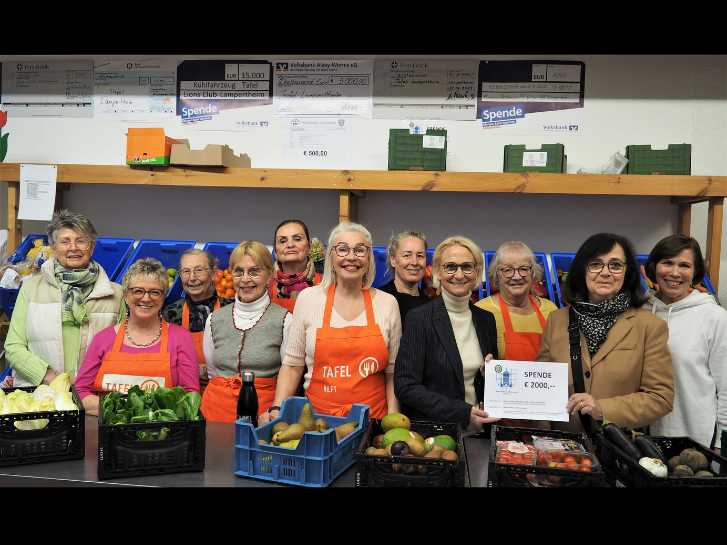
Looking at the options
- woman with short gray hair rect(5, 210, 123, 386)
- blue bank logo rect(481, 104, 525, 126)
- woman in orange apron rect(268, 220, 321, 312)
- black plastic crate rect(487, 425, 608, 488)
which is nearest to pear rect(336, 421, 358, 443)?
black plastic crate rect(487, 425, 608, 488)

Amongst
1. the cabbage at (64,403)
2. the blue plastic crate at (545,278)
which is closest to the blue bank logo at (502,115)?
the blue plastic crate at (545,278)

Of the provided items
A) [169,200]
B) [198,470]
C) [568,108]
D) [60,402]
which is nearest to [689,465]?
[198,470]

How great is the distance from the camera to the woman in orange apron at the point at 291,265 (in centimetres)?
330

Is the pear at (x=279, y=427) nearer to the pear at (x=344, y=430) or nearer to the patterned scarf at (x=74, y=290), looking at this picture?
the pear at (x=344, y=430)

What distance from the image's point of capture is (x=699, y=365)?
2.74 meters

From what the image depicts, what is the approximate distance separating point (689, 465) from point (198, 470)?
136 centimetres

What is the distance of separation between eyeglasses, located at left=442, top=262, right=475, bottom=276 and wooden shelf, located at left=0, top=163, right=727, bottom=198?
1.40m

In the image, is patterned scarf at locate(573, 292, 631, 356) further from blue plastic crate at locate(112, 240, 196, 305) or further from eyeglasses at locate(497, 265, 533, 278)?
blue plastic crate at locate(112, 240, 196, 305)

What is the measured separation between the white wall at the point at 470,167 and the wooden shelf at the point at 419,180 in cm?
58

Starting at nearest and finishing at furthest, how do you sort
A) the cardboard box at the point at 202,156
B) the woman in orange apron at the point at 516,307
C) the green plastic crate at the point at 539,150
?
the woman in orange apron at the point at 516,307 < the green plastic crate at the point at 539,150 < the cardboard box at the point at 202,156

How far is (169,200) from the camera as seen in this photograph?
4.75m

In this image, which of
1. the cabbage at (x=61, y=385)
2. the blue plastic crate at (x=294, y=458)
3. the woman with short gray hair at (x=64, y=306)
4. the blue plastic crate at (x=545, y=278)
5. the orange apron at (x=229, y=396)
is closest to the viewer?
the blue plastic crate at (x=294, y=458)

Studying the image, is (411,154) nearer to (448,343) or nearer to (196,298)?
(196,298)
